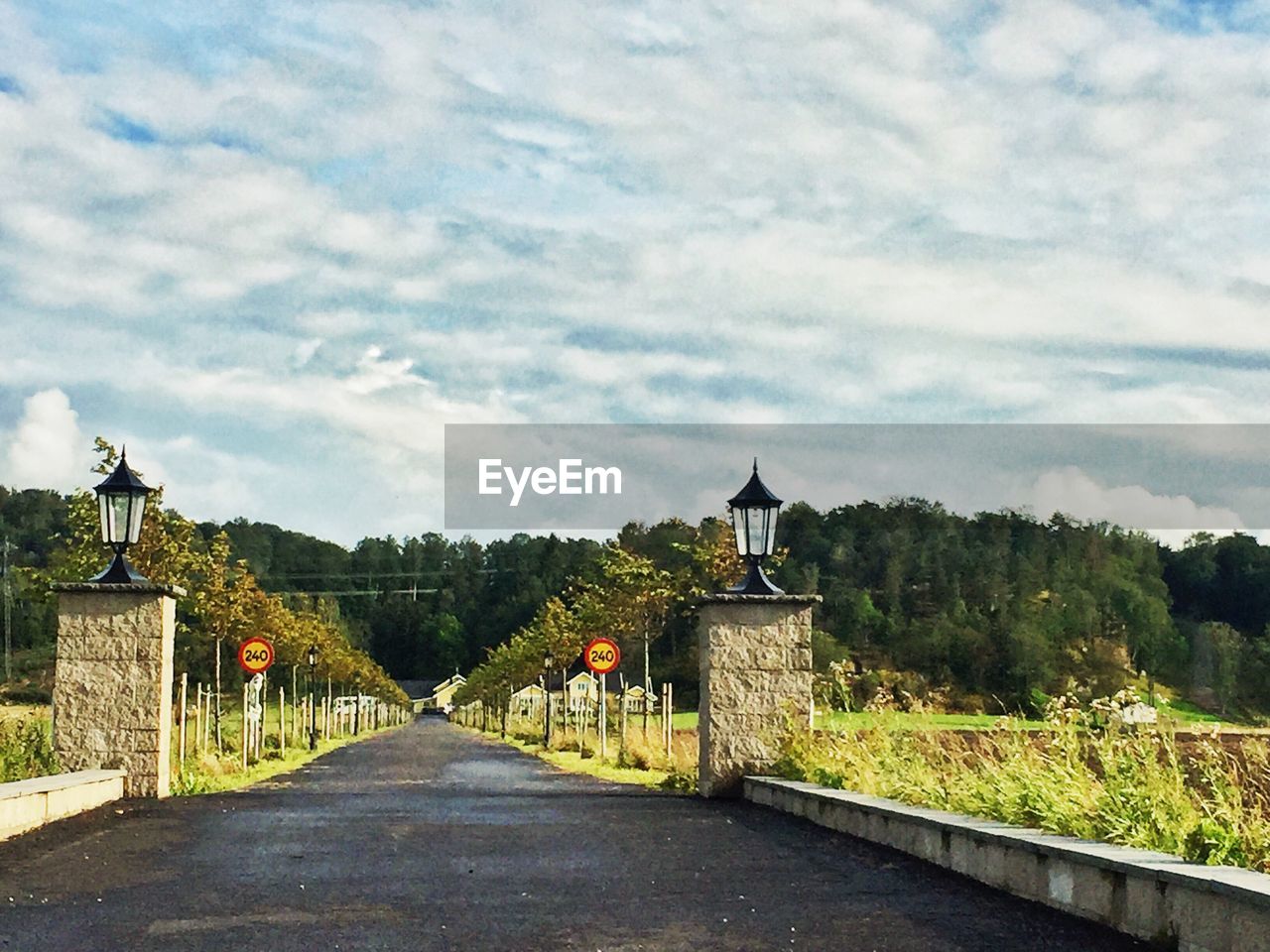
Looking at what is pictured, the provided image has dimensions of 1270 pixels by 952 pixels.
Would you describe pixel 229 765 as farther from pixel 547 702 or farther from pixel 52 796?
pixel 547 702

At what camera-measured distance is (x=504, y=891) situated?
351 inches

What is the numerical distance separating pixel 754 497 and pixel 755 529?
1.41ft

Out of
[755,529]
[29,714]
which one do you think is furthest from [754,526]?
[29,714]

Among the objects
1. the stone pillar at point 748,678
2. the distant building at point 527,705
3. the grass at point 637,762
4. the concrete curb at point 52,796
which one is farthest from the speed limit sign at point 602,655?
the distant building at point 527,705

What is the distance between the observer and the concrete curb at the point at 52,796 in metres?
11.4

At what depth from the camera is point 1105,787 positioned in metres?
9.42

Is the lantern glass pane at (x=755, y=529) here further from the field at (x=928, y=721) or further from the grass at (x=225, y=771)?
the grass at (x=225, y=771)

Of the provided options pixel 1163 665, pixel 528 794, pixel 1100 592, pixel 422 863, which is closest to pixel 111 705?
pixel 528 794

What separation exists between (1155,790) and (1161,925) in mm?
1864

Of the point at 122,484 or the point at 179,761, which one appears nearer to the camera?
the point at 122,484

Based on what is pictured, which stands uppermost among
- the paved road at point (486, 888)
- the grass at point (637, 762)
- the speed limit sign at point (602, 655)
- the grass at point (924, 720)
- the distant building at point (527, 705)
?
the speed limit sign at point (602, 655)

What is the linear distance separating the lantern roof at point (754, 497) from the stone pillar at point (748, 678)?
1.28m

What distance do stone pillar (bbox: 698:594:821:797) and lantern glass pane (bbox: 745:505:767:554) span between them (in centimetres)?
Result: 89

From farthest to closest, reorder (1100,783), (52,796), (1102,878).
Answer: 1. (52,796)
2. (1100,783)
3. (1102,878)
